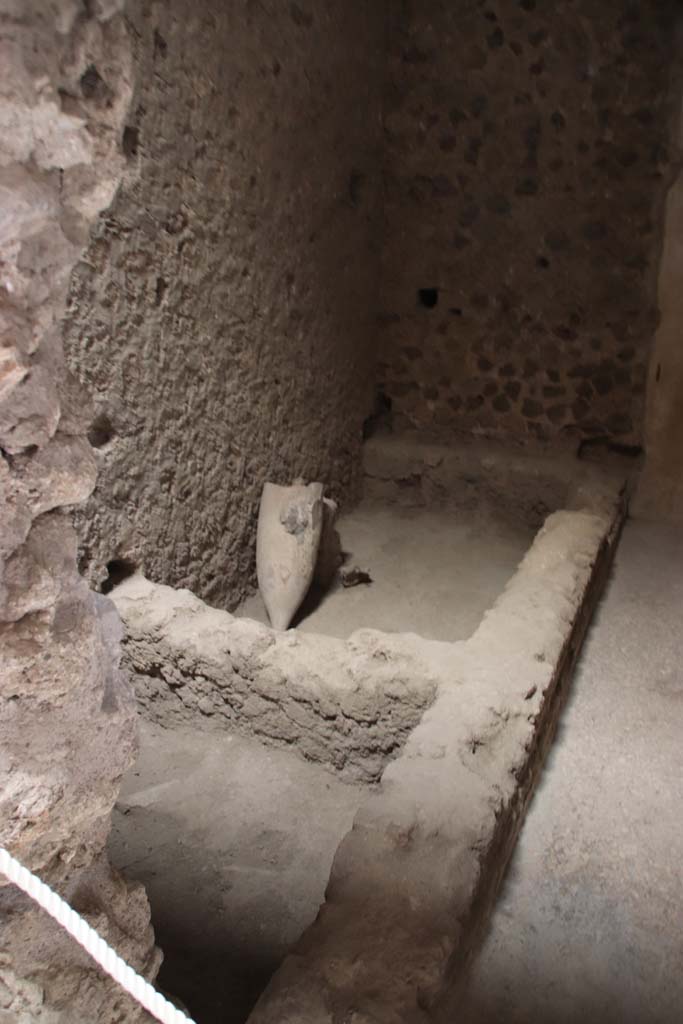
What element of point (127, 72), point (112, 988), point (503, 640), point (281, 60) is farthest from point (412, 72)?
point (112, 988)

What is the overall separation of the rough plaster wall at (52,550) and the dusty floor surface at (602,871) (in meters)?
0.98

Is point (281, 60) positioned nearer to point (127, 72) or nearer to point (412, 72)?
point (412, 72)

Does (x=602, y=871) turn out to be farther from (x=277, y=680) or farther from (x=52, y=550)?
(x=52, y=550)

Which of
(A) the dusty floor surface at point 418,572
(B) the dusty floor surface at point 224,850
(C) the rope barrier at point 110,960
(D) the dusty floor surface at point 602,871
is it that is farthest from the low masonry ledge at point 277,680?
(C) the rope barrier at point 110,960

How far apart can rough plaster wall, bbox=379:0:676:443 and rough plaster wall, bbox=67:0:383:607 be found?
32 cm

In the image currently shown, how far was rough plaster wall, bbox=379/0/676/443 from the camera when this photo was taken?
397cm

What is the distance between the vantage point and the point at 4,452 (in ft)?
2.97

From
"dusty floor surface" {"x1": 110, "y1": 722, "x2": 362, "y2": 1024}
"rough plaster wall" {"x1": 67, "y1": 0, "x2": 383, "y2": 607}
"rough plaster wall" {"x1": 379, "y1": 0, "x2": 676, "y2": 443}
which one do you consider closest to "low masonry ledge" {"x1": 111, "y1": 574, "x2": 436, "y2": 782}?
"dusty floor surface" {"x1": 110, "y1": 722, "x2": 362, "y2": 1024}

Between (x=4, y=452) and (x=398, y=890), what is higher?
Result: (x=4, y=452)

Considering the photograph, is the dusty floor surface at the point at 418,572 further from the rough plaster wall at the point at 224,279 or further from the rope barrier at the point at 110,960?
the rope barrier at the point at 110,960

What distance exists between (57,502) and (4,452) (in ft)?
0.30

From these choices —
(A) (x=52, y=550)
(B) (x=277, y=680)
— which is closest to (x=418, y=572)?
(B) (x=277, y=680)

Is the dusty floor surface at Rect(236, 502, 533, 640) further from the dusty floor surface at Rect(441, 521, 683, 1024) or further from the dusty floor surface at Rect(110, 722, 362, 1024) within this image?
the dusty floor surface at Rect(110, 722, 362, 1024)

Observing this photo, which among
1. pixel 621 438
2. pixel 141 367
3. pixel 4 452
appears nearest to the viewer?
pixel 4 452
